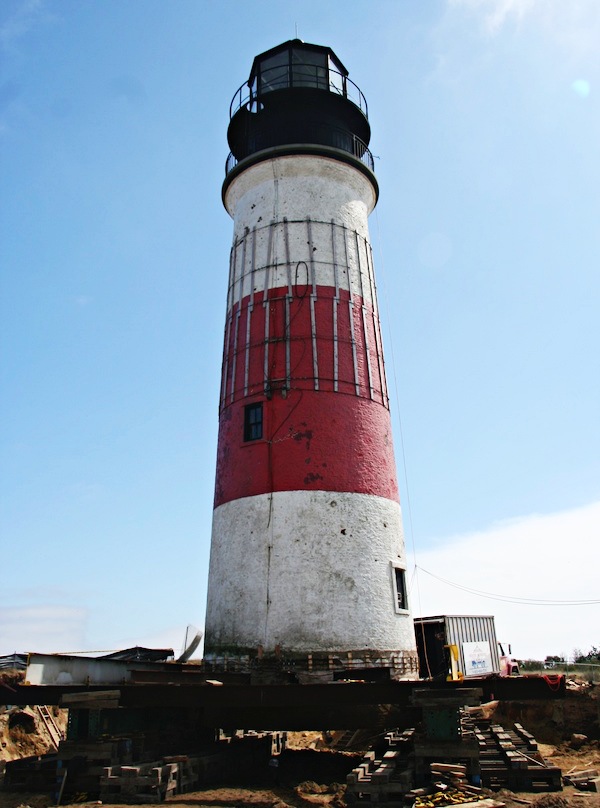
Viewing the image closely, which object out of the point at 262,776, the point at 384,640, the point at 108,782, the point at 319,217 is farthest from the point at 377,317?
the point at 108,782

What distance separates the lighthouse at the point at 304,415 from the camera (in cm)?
1616

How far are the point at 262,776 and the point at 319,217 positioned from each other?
15.2 m

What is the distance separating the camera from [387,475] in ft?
60.1

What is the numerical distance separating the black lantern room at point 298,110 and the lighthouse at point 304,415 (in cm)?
7

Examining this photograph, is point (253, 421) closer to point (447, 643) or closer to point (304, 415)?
point (304, 415)

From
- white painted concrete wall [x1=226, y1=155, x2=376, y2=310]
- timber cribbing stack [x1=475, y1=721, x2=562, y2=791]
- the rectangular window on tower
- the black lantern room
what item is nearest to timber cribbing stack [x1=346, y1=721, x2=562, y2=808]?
timber cribbing stack [x1=475, y1=721, x2=562, y2=791]

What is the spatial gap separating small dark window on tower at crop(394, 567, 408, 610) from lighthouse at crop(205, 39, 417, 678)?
0.05 metres

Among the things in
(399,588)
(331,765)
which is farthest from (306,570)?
(331,765)

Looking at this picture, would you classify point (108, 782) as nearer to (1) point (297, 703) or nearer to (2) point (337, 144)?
(1) point (297, 703)

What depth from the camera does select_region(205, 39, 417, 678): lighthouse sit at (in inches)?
636

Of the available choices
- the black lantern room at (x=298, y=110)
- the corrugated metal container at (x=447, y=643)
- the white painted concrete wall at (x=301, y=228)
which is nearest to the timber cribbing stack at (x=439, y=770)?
the corrugated metal container at (x=447, y=643)

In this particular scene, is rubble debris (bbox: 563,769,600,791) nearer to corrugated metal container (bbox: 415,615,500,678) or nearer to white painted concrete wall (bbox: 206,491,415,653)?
white painted concrete wall (bbox: 206,491,415,653)

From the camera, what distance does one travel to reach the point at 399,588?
1733 cm

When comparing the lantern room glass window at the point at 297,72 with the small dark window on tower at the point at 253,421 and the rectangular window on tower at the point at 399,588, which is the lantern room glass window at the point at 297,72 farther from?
the rectangular window on tower at the point at 399,588
